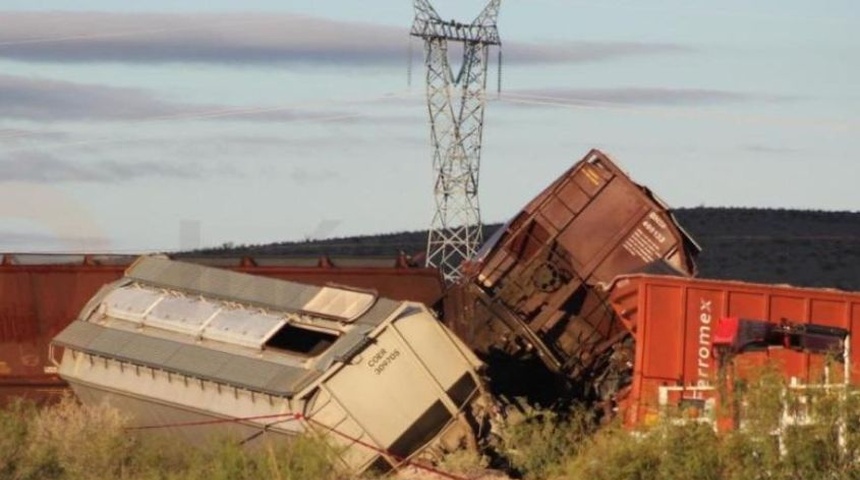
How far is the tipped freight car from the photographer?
22.8m

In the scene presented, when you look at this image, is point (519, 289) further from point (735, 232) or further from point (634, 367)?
point (735, 232)

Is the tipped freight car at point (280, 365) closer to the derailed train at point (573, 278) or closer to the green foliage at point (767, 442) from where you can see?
the derailed train at point (573, 278)

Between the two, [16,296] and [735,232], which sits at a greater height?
[16,296]

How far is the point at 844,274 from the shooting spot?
64.8 meters

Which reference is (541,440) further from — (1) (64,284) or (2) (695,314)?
(1) (64,284)

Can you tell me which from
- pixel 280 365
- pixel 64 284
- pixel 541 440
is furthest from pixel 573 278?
pixel 64 284

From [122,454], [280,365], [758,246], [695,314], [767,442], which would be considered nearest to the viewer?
[767,442]

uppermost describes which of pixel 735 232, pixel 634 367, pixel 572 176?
pixel 572 176

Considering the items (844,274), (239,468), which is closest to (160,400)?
(239,468)

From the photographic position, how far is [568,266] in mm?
27125

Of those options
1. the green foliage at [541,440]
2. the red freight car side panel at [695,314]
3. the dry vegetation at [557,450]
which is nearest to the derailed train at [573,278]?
the red freight car side panel at [695,314]

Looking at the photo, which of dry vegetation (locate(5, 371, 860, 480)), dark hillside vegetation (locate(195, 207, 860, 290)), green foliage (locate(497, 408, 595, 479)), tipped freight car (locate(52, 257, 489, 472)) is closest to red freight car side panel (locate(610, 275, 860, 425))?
green foliage (locate(497, 408, 595, 479))

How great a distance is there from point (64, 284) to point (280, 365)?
6299 mm

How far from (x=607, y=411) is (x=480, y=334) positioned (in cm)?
237
